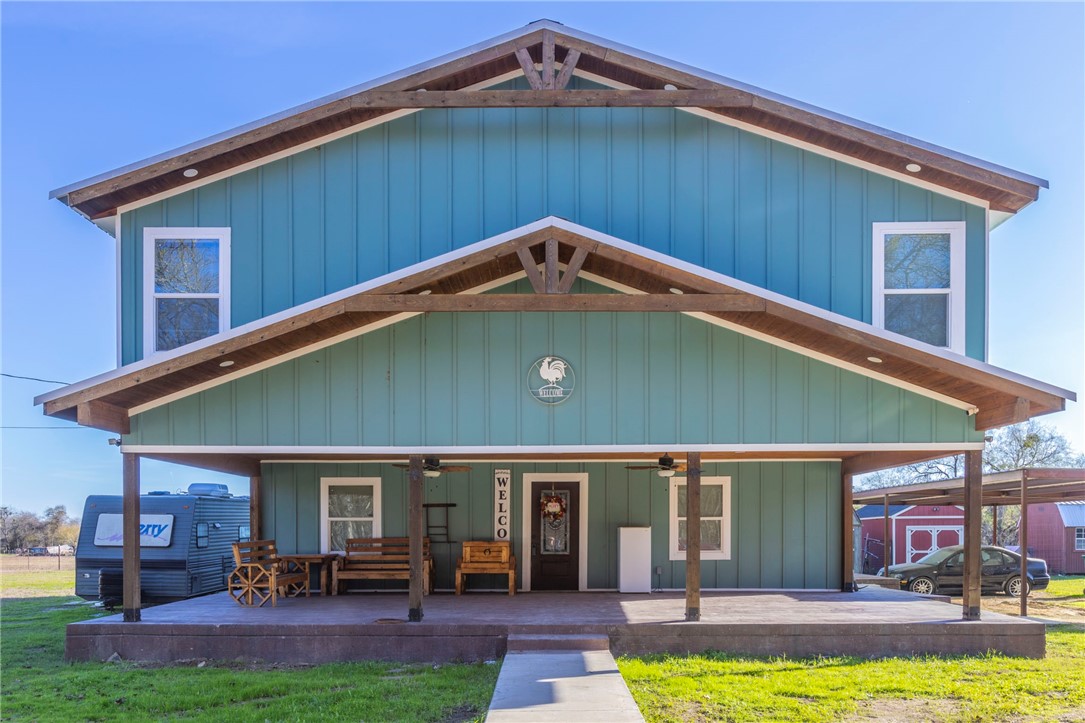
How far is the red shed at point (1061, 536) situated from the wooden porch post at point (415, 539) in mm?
23839

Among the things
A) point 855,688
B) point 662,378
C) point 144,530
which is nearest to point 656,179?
point 662,378

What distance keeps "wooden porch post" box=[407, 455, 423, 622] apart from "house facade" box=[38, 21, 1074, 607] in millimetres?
80

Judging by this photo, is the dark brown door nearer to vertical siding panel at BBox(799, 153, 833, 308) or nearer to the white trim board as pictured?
the white trim board

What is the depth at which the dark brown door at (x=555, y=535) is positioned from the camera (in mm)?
13688

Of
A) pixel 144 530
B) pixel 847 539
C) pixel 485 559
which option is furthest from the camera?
pixel 144 530

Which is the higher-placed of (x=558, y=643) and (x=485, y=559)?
(x=485, y=559)

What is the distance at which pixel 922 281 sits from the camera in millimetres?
10922

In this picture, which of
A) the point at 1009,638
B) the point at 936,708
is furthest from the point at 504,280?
the point at 1009,638

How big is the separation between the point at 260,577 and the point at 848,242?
8981 millimetres

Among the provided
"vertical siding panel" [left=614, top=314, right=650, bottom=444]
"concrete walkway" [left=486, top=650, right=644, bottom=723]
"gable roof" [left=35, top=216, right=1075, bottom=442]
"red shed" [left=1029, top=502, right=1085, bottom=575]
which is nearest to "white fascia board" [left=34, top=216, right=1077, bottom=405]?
"gable roof" [left=35, top=216, right=1075, bottom=442]

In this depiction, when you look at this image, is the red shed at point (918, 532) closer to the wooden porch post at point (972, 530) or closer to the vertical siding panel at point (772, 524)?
the vertical siding panel at point (772, 524)

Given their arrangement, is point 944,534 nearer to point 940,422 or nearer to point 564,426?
point 940,422

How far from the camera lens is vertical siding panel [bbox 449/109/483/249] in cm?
1109

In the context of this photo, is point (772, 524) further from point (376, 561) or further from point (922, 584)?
point (376, 561)
